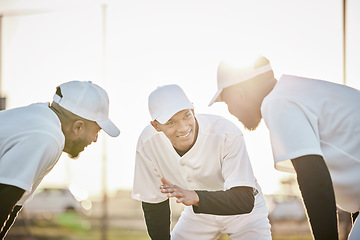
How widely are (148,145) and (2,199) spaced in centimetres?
198

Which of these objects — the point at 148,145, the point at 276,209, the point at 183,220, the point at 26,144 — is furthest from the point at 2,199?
the point at 276,209

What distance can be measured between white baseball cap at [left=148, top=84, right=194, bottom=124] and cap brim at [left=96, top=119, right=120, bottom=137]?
0.39m

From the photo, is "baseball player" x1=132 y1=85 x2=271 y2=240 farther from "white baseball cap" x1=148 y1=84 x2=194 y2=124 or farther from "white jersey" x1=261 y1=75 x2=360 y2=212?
"white jersey" x1=261 y1=75 x2=360 y2=212

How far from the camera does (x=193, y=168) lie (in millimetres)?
5852

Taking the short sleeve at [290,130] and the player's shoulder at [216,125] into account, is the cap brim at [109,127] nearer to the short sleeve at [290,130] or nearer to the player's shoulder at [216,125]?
the player's shoulder at [216,125]

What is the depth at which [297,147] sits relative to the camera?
12.4 ft

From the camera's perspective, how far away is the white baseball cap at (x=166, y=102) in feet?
18.0

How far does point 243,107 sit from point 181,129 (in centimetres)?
108

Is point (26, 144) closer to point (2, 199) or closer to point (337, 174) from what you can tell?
point (2, 199)

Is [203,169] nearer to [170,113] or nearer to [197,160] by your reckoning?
[197,160]

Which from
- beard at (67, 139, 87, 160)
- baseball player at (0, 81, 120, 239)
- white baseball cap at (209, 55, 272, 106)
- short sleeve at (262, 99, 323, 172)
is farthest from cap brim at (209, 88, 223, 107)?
beard at (67, 139, 87, 160)

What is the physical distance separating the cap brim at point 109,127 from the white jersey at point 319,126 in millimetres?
2020

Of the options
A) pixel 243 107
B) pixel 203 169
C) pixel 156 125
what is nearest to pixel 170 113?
pixel 156 125

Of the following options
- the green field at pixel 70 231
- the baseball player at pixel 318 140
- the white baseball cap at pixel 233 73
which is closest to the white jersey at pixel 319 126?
the baseball player at pixel 318 140
